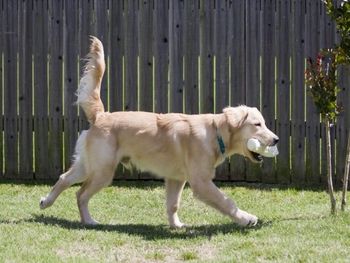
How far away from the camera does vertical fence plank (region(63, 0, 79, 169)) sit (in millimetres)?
10273

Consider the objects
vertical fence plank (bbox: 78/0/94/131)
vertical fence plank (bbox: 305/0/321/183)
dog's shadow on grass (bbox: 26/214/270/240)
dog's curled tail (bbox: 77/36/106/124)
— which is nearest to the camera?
dog's shadow on grass (bbox: 26/214/270/240)

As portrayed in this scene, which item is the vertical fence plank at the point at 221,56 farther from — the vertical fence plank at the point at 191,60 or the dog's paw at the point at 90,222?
the dog's paw at the point at 90,222

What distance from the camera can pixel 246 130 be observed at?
7.79 m

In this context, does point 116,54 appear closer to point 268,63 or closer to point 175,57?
point 175,57

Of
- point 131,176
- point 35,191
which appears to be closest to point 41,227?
point 35,191

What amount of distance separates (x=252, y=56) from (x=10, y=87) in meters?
3.08

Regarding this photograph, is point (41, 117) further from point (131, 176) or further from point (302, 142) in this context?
point (302, 142)

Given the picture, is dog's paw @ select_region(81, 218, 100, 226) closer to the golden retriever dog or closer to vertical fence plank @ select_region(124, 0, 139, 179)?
the golden retriever dog

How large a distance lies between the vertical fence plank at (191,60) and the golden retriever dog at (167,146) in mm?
2128

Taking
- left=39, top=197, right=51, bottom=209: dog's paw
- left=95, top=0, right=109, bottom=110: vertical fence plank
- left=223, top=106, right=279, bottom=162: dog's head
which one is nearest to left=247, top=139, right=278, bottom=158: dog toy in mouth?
left=223, top=106, right=279, bottom=162: dog's head

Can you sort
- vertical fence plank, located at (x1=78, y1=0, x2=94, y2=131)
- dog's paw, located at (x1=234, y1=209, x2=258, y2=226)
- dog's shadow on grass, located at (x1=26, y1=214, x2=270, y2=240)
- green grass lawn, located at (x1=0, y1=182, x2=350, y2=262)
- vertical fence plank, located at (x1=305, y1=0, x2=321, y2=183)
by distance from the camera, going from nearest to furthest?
green grass lawn, located at (x1=0, y1=182, x2=350, y2=262)
dog's shadow on grass, located at (x1=26, y1=214, x2=270, y2=240)
dog's paw, located at (x1=234, y1=209, x2=258, y2=226)
vertical fence plank, located at (x1=305, y1=0, x2=321, y2=183)
vertical fence plank, located at (x1=78, y1=0, x2=94, y2=131)

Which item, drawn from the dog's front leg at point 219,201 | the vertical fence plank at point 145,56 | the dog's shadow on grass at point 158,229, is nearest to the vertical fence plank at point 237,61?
the vertical fence plank at point 145,56

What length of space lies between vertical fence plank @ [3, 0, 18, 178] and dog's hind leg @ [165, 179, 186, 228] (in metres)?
3.02

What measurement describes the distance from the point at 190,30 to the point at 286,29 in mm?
1170
